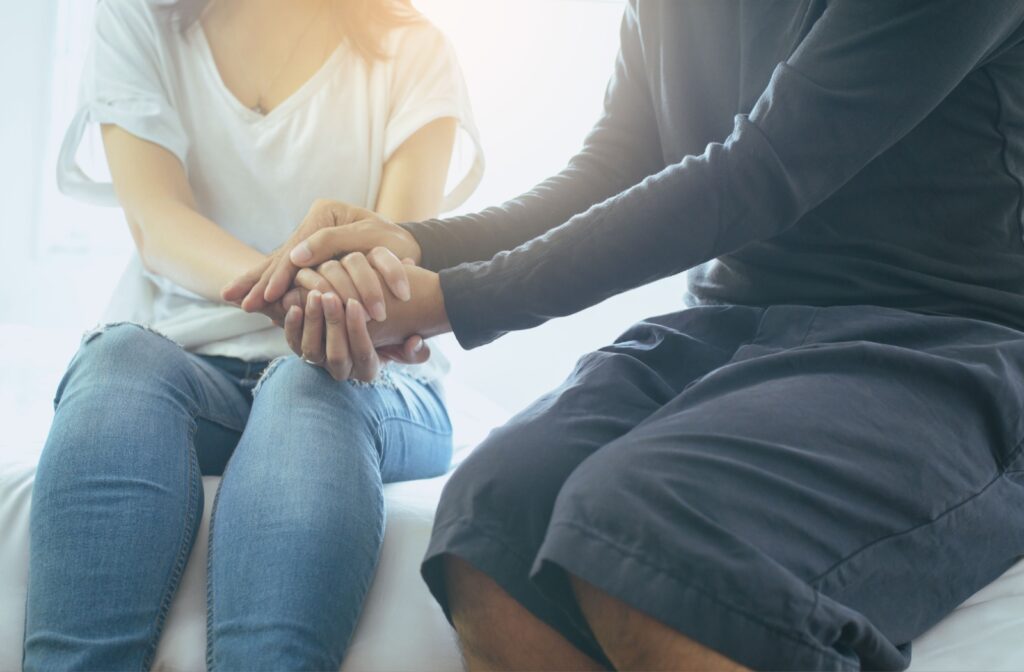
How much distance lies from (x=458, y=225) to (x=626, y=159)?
256 mm

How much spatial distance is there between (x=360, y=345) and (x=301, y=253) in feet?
0.37

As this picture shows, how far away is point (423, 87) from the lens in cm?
138

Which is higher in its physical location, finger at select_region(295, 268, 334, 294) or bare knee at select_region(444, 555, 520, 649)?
finger at select_region(295, 268, 334, 294)

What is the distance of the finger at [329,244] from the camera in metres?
1.01

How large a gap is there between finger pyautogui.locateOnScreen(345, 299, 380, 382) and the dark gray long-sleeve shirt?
0.11 m

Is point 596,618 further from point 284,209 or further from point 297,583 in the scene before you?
point 284,209

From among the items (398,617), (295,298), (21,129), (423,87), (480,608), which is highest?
(423,87)

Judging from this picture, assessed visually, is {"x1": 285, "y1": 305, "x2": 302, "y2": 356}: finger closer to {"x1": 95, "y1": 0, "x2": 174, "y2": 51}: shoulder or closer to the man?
the man

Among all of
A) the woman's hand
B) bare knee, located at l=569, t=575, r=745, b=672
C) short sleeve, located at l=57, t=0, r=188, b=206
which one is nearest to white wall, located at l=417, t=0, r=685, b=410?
short sleeve, located at l=57, t=0, r=188, b=206

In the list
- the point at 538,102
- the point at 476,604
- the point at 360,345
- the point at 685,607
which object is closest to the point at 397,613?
the point at 476,604

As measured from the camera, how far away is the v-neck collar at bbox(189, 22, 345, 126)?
1.36 m

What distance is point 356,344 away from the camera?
1004mm

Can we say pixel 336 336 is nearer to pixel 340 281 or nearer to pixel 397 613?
pixel 340 281

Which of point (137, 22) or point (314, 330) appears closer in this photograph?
point (314, 330)
